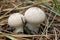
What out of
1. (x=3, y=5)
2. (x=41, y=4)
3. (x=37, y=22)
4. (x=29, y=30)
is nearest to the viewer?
(x=37, y=22)

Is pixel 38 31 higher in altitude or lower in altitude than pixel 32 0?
lower

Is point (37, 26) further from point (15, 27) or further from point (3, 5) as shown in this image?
point (3, 5)

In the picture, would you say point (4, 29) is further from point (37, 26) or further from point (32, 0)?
point (32, 0)

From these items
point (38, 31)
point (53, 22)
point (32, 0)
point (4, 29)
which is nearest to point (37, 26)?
point (38, 31)

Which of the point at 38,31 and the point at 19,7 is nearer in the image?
the point at 38,31

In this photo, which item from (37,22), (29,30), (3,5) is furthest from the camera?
(3,5)

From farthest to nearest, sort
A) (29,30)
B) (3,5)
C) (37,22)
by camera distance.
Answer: (3,5), (29,30), (37,22)

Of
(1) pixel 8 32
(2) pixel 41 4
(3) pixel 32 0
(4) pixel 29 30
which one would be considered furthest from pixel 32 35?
(3) pixel 32 0
